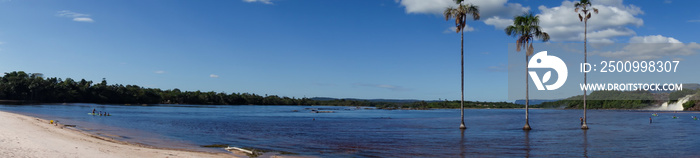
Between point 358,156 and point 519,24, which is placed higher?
point 519,24

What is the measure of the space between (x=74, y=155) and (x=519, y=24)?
36171 millimetres

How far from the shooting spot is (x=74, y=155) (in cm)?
1599

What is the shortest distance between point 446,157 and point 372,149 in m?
5.08

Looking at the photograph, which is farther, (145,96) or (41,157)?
(145,96)

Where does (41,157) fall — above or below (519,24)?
below

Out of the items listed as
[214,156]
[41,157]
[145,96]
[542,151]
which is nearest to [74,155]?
[41,157]

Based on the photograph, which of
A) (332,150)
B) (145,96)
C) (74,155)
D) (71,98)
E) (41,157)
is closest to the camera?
(41,157)

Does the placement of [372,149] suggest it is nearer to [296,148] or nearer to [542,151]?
[296,148]

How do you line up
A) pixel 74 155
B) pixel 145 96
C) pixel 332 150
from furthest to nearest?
pixel 145 96, pixel 332 150, pixel 74 155

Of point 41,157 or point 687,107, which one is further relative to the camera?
point 687,107

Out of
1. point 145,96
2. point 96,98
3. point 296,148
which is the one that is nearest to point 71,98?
point 96,98

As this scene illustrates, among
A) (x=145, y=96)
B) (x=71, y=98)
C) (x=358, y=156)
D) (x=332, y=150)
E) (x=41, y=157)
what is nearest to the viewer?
(x=41, y=157)

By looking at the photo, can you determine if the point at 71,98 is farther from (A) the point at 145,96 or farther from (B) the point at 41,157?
(B) the point at 41,157

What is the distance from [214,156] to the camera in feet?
64.9
